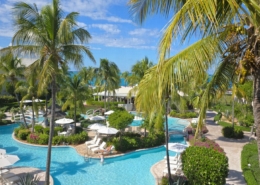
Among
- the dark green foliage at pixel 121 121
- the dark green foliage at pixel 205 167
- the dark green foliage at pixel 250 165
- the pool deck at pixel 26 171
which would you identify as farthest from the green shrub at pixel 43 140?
the dark green foliage at pixel 250 165

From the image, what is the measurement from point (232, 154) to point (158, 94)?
500 inches

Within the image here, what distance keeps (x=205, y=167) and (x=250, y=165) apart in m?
5.02

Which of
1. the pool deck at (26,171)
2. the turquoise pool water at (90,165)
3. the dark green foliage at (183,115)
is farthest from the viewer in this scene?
the dark green foliage at (183,115)

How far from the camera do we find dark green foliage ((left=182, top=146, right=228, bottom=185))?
8234 millimetres

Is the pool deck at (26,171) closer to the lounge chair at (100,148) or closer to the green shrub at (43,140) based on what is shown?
the lounge chair at (100,148)

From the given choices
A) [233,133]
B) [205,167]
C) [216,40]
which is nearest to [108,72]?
[233,133]

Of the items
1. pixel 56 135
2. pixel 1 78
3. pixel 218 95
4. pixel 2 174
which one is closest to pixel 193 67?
pixel 218 95

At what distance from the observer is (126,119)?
15953 millimetres

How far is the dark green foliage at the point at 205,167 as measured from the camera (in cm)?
823

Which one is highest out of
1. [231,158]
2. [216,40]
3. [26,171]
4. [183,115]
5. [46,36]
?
[46,36]

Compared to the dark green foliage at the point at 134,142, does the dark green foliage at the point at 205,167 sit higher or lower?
higher

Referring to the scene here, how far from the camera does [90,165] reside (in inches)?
540

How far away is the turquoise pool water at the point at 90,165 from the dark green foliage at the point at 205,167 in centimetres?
329

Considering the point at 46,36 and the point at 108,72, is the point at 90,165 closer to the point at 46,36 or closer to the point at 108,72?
the point at 46,36
